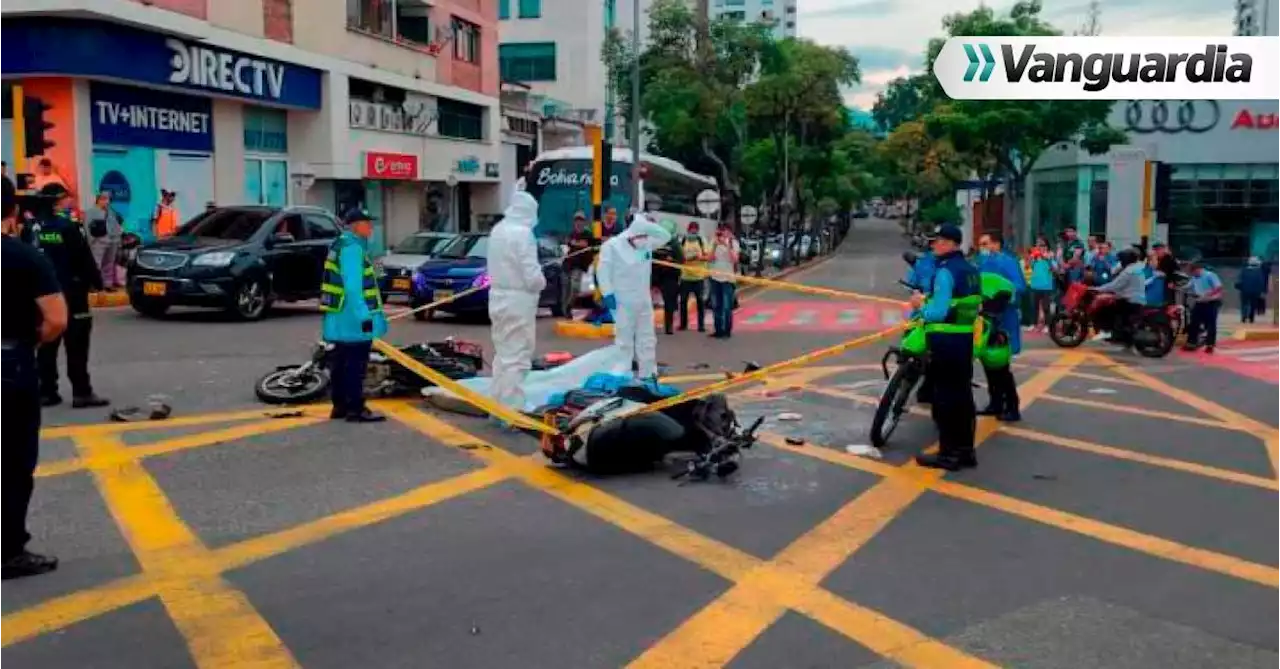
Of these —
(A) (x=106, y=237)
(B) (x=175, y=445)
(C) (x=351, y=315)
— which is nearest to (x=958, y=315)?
(C) (x=351, y=315)

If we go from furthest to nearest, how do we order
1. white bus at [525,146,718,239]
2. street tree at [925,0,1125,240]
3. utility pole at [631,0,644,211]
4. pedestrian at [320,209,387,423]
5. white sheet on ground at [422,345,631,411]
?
street tree at [925,0,1125,240] < white bus at [525,146,718,239] < utility pole at [631,0,644,211] < white sheet on ground at [422,345,631,411] < pedestrian at [320,209,387,423]

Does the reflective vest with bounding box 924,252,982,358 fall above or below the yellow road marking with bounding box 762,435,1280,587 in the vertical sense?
above

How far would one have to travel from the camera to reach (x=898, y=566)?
6355 mm

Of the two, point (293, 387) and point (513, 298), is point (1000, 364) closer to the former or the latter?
point (513, 298)

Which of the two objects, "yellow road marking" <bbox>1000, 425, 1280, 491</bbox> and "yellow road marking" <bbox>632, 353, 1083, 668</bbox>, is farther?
"yellow road marking" <bbox>1000, 425, 1280, 491</bbox>

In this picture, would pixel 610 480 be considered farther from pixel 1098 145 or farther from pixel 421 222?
pixel 421 222

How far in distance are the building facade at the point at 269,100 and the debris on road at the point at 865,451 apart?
37.3 feet

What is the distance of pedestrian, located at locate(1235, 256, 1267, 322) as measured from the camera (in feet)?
77.5

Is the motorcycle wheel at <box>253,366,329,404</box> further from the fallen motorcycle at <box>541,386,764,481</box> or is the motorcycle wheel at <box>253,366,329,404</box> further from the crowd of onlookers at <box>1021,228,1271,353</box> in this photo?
the crowd of onlookers at <box>1021,228,1271,353</box>

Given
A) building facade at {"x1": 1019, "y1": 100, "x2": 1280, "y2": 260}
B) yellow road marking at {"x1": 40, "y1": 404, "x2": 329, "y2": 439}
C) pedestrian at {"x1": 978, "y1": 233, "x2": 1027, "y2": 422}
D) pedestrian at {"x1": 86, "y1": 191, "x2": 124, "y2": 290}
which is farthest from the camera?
building facade at {"x1": 1019, "y1": 100, "x2": 1280, "y2": 260}

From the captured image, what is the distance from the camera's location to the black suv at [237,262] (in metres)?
18.0

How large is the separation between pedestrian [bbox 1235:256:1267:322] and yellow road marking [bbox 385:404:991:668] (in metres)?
19.3

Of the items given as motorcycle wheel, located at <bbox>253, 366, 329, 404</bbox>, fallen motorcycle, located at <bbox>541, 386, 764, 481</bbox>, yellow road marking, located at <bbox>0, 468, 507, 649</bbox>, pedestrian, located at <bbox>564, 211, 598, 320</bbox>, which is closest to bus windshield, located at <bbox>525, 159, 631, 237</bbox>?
pedestrian, located at <bbox>564, 211, 598, 320</bbox>

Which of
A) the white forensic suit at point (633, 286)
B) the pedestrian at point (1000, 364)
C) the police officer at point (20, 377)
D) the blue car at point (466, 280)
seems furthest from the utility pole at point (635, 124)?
the police officer at point (20, 377)
